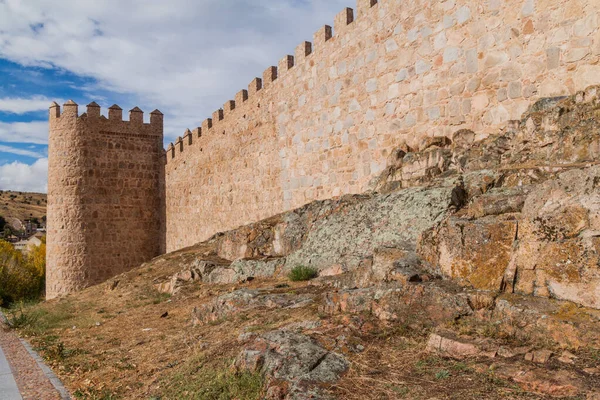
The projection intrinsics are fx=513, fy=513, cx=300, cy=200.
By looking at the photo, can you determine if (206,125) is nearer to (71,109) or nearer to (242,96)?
(242,96)

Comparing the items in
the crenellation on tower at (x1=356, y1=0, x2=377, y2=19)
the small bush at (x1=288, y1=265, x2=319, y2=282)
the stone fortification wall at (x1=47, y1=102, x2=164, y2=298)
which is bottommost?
the small bush at (x1=288, y1=265, x2=319, y2=282)

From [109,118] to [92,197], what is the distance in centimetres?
351

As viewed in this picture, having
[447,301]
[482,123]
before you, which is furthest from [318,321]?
[482,123]

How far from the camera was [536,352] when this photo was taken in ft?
12.3

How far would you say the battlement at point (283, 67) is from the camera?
472 inches

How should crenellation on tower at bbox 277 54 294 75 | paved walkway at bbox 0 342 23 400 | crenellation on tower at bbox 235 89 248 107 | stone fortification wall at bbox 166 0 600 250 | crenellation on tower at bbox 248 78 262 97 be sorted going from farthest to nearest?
crenellation on tower at bbox 235 89 248 107
crenellation on tower at bbox 248 78 262 97
crenellation on tower at bbox 277 54 294 75
stone fortification wall at bbox 166 0 600 250
paved walkway at bbox 0 342 23 400

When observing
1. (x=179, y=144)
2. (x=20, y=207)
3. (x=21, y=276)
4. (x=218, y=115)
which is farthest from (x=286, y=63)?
(x=20, y=207)

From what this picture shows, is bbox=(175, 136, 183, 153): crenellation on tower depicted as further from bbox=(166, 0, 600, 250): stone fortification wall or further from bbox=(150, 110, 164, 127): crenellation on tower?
bbox=(166, 0, 600, 250): stone fortification wall

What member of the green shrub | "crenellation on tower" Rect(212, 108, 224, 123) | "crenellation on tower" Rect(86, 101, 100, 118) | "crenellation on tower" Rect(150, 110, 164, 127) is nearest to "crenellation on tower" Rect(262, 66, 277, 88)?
"crenellation on tower" Rect(212, 108, 224, 123)

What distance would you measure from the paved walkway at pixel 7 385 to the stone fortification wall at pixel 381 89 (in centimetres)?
739

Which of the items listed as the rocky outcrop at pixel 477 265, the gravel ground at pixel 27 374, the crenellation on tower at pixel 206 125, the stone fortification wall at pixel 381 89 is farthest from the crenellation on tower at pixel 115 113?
the rocky outcrop at pixel 477 265

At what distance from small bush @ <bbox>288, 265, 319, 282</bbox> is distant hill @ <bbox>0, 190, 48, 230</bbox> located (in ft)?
263

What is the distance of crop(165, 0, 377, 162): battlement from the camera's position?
1198cm

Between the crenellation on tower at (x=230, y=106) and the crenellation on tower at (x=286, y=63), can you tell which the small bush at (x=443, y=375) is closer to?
the crenellation on tower at (x=286, y=63)
